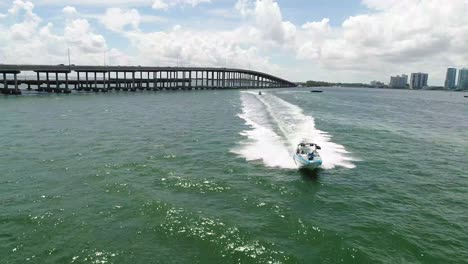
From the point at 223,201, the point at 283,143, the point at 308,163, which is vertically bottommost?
the point at 223,201

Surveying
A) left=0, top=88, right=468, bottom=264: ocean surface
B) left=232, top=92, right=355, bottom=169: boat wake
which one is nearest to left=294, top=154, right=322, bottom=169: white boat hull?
left=0, top=88, right=468, bottom=264: ocean surface

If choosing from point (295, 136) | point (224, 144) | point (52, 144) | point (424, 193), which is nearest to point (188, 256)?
point (424, 193)

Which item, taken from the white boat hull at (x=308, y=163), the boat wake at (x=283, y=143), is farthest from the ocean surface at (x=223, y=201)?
the white boat hull at (x=308, y=163)

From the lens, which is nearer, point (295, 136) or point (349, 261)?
point (349, 261)

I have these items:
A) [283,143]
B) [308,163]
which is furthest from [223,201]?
[283,143]

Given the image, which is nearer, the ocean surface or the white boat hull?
the ocean surface

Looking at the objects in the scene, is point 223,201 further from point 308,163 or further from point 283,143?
point 283,143

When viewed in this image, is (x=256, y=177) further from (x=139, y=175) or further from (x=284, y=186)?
(x=139, y=175)

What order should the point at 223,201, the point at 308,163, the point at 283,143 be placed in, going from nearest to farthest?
the point at 223,201 < the point at 308,163 < the point at 283,143

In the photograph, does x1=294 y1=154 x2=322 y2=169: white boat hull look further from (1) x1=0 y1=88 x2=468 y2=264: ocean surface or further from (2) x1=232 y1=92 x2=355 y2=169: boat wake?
(2) x1=232 y1=92 x2=355 y2=169: boat wake
